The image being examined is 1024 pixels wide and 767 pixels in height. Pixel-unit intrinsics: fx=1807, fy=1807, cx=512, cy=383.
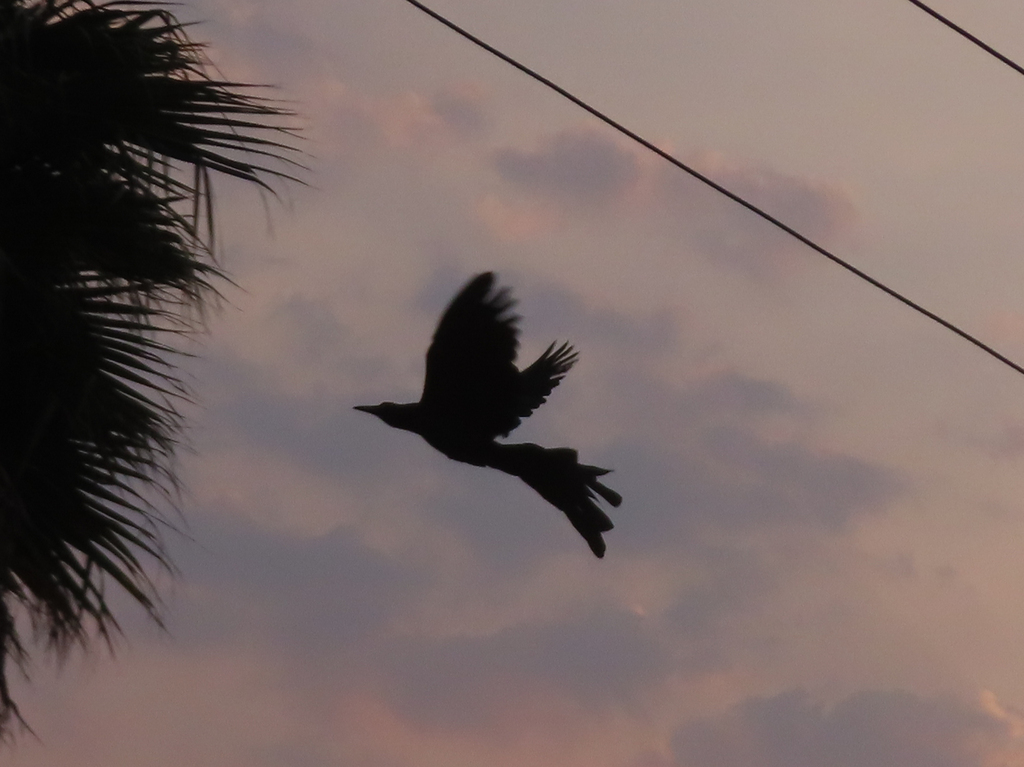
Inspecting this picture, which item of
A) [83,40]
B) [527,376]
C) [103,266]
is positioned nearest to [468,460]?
[527,376]

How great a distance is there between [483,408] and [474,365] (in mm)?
134

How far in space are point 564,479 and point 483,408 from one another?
0.34 meters

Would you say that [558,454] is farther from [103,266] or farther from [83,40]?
[83,40]

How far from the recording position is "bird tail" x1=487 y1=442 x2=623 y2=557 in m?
5.54

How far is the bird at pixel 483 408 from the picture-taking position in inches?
216

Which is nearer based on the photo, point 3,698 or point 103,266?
point 3,698

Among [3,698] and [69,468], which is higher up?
[69,468]

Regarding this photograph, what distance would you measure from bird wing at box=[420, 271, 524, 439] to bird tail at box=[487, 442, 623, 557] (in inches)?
3.5

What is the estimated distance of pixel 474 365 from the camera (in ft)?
18.1

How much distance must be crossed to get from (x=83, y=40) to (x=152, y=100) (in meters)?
0.35

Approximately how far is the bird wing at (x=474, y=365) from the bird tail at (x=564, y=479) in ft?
0.30

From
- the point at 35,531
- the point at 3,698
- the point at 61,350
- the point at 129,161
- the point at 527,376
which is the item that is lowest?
the point at 3,698

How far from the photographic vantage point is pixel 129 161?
5.46m

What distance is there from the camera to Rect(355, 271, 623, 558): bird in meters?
5.49
